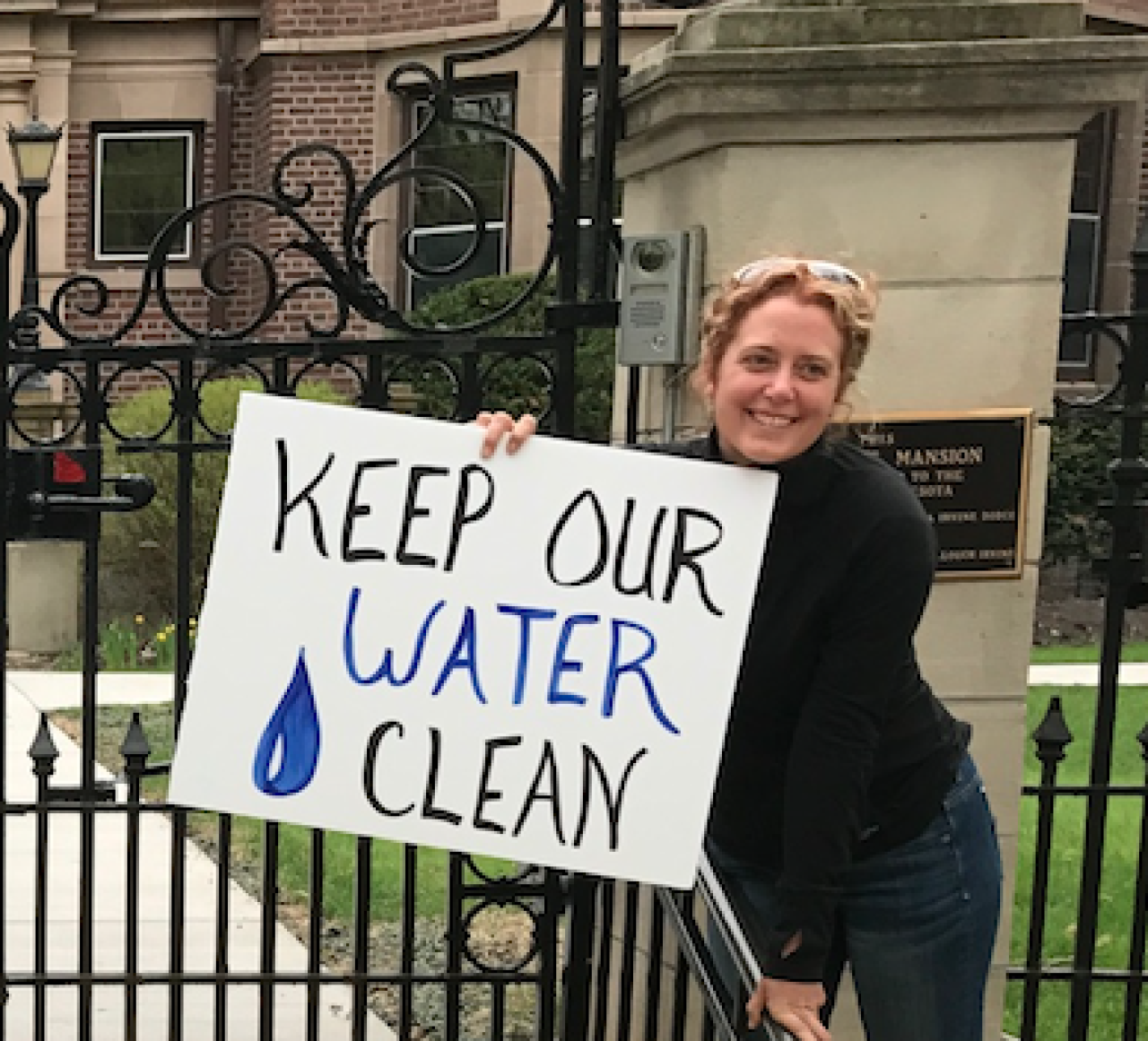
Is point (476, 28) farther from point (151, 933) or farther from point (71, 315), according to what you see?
point (151, 933)

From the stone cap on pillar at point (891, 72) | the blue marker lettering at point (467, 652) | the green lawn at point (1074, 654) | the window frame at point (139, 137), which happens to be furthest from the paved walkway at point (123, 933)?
the window frame at point (139, 137)

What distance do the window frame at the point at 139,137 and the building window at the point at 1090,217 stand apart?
736 cm

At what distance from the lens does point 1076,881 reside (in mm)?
5625

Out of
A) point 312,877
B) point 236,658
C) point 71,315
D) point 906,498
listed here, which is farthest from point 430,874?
point 71,315

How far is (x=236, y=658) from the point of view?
2.45 metres

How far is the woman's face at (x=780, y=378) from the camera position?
2223mm

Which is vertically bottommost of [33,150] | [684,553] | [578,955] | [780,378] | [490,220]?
[578,955]

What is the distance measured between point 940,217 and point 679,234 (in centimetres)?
49

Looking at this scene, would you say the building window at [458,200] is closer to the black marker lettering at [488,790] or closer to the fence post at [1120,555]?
the fence post at [1120,555]

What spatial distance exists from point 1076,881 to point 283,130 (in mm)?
9868

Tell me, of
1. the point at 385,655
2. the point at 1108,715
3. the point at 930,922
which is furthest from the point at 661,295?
the point at 1108,715

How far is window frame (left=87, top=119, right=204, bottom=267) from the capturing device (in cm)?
1405

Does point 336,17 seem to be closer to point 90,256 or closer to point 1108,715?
point 90,256

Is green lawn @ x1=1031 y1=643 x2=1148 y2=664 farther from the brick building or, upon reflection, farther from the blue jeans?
the blue jeans
